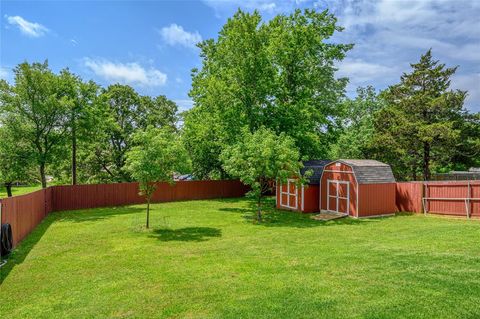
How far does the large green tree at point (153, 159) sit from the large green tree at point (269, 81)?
6516 millimetres

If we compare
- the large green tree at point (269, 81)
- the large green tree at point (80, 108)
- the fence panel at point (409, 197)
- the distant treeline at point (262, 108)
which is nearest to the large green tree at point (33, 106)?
the distant treeline at point (262, 108)

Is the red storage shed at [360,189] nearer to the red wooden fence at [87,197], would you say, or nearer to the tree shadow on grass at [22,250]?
the red wooden fence at [87,197]

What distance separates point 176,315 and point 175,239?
21.7 ft

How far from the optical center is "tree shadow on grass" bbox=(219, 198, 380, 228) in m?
14.9

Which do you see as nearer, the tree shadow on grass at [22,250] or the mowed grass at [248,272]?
the mowed grass at [248,272]

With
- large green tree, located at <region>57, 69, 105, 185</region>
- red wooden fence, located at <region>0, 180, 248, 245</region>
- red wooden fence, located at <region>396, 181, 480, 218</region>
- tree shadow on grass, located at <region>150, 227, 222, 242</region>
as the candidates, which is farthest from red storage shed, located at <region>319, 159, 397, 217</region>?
large green tree, located at <region>57, 69, 105, 185</region>

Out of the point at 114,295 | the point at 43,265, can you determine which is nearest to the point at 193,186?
the point at 43,265

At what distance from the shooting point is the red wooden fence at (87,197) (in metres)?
11.4

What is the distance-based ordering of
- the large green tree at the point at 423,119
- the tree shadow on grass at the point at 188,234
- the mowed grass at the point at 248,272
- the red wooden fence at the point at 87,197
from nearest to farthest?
1. the mowed grass at the point at 248,272
2. the red wooden fence at the point at 87,197
3. the tree shadow on grass at the point at 188,234
4. the large green tree at the point at 423,119

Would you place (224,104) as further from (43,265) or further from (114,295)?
(114,295)

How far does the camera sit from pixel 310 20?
925 inches

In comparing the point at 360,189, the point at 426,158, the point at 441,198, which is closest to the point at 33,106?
the point at 360,189

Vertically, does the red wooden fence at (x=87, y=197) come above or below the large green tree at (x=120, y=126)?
below

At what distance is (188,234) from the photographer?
42.2 ft
